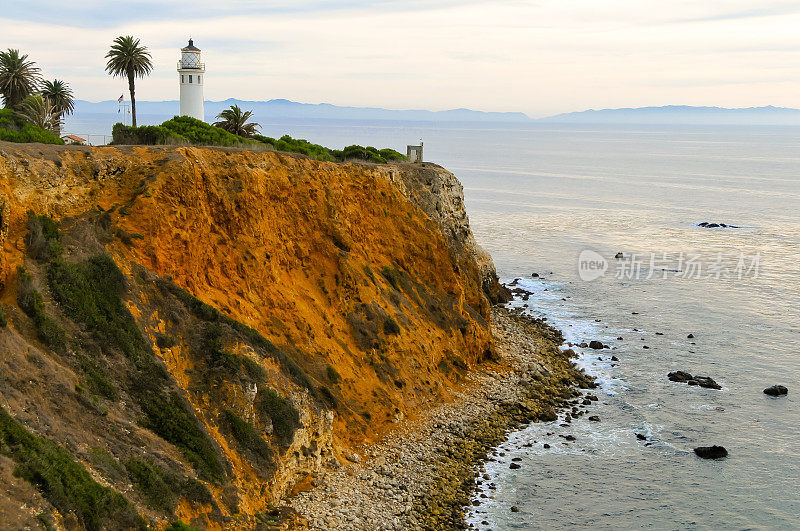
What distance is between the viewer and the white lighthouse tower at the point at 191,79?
60.6 metres

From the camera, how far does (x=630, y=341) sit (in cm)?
5412

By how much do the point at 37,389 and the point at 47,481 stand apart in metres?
4.10

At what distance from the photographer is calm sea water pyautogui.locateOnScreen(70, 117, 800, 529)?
3231 centimetres

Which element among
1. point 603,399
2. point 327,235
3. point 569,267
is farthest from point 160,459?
point 569,267

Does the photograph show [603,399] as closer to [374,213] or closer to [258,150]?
[374,213]

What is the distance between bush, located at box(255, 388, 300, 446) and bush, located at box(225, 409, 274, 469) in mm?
1073

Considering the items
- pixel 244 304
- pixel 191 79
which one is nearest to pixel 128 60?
pixel 191 79

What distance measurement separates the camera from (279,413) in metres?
29.1

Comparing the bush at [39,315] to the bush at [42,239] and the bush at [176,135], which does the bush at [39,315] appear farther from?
the bush at [176,135]

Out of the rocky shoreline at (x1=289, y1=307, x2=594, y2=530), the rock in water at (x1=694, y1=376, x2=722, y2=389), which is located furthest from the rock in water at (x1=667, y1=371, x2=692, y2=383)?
the rocky shoreline at (x1=289, y1=307, x2=594, y2=530)

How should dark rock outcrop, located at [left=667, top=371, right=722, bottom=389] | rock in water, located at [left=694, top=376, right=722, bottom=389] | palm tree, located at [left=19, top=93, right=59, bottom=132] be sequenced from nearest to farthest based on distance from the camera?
1. palm tree, located at [left=19, top=93, right=59, bottom=132]
2. rock in water, located at [left=694, top=376, right=722, bottom=389]
3. dark rock outcrop, located at [left=667, top=371, right=722, bottom=389]

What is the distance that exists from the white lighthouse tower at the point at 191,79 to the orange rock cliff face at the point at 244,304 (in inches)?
1001

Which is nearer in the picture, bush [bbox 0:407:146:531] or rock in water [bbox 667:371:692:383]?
bush [bbox 0:407:146:531]

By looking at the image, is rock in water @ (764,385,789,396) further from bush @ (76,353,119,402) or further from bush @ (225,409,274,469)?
bush @ (76,353,119,402)
